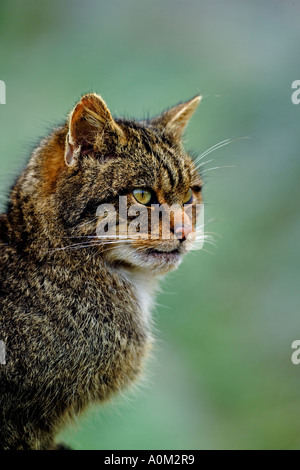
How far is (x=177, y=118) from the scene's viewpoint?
2.97 m

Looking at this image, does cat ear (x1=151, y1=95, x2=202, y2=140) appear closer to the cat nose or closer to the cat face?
the cat face

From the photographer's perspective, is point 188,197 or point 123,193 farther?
point 188,197

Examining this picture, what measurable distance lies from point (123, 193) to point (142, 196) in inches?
3.2

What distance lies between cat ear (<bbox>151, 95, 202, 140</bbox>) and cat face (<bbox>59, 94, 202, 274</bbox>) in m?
0.34

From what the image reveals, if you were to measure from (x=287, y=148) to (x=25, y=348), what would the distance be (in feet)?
11.1

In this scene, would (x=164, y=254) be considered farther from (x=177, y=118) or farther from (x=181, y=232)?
(x=177, y=118)

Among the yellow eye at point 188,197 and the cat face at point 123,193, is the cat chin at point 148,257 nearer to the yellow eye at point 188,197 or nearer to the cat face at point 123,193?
the cat face at point 123,193

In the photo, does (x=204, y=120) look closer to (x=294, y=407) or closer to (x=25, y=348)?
(x=294, y=407)

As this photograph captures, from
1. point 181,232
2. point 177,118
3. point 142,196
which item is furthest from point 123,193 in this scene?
point 177,118

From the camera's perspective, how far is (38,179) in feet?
8.47

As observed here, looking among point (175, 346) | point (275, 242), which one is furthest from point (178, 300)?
point (275, 242)

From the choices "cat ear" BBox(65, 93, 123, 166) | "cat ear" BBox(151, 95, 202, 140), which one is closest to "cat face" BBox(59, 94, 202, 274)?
"cat ear" BBox(65, 93, 123, 166)

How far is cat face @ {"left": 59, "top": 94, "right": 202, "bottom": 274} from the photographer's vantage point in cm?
242

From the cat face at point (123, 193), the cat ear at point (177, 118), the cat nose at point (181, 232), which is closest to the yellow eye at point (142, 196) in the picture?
the cat face at point (123, 193)
